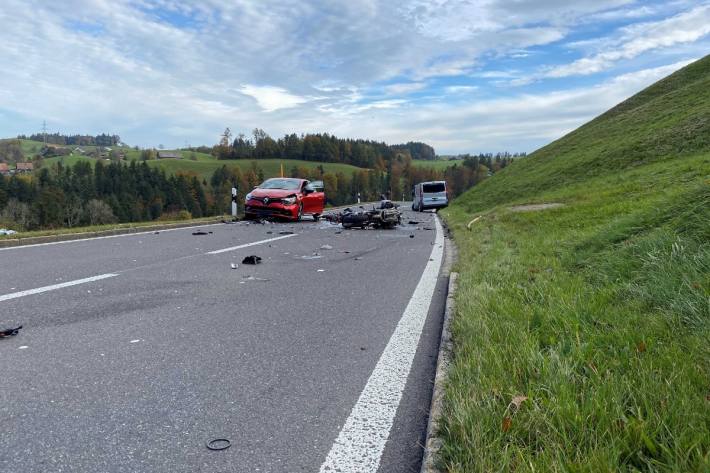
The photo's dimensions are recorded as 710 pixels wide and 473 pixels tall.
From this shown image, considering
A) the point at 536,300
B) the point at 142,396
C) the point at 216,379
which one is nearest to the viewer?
the point at 142,396

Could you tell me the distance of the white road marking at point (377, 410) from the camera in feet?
7.28

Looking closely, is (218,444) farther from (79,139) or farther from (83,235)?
(79,139)

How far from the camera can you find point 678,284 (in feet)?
12.8

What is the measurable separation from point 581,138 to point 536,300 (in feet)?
117

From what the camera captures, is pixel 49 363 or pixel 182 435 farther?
pixel 49 363

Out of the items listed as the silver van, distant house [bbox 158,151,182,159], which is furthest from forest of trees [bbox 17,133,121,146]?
the silver van

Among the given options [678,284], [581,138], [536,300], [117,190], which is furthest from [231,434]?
[117,190]

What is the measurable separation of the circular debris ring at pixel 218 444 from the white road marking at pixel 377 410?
1.57ft

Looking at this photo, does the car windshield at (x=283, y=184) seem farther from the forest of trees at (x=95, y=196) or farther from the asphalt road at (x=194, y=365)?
the forest of trees at (x=95, y=196)

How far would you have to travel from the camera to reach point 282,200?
1778cm

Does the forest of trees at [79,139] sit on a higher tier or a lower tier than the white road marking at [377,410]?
higher

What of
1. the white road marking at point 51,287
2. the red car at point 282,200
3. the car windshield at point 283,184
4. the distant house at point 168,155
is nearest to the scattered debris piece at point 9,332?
the white road marking at point 51,287

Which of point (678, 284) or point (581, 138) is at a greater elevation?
point (581, 138)

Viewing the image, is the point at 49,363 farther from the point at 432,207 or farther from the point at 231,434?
the point at 432,207
